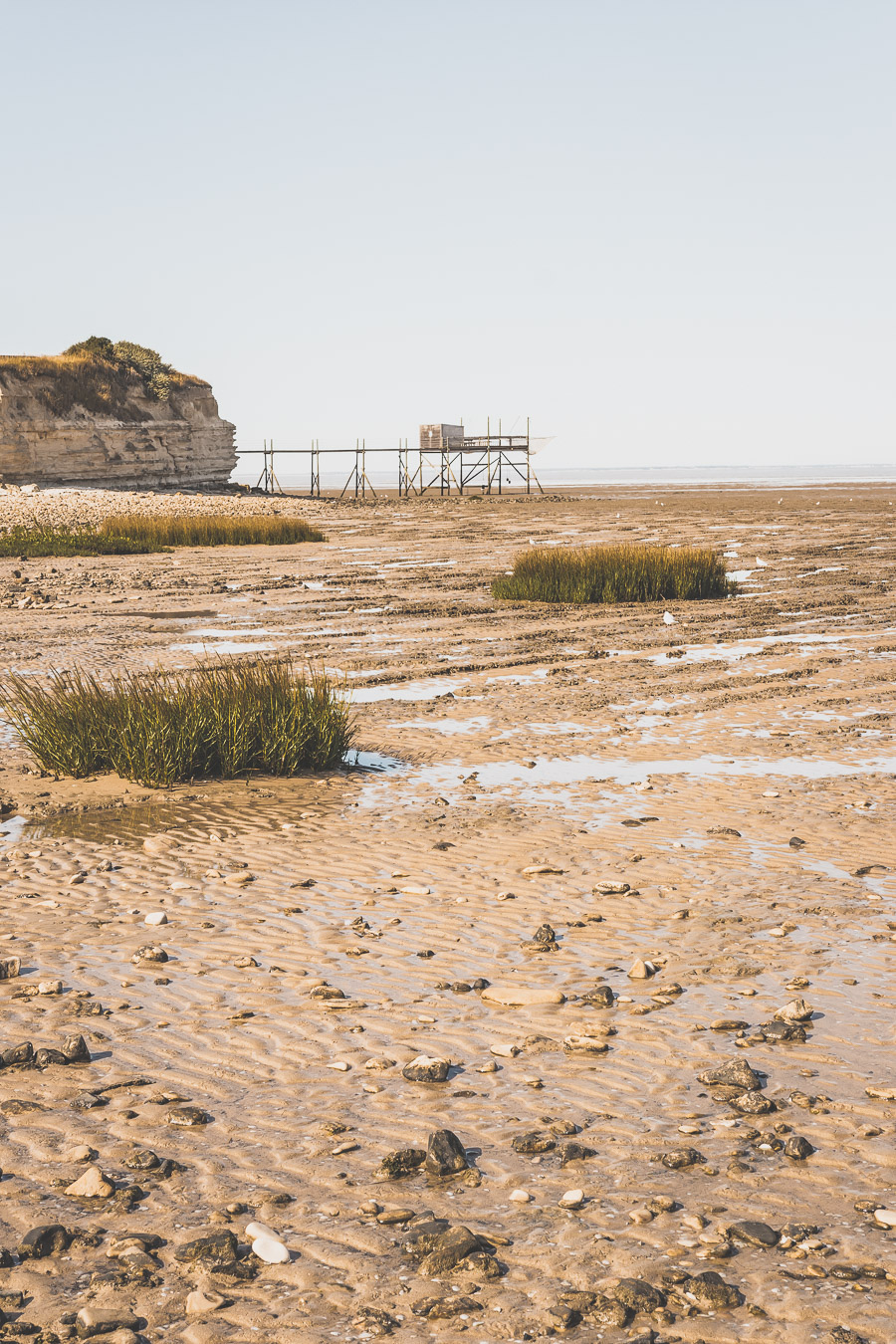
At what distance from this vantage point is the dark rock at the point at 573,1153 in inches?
156

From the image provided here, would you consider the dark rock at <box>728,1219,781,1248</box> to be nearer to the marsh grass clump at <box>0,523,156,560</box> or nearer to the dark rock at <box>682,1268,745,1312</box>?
the dark rock at <box>682,1268,745,1312</box>

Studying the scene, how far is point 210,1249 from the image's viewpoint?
3.47 m

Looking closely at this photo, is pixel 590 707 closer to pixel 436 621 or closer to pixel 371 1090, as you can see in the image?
pixel 436 621

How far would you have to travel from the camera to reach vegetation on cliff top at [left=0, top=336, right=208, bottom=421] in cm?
5678

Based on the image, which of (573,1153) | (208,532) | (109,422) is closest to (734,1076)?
A: (573,1153)

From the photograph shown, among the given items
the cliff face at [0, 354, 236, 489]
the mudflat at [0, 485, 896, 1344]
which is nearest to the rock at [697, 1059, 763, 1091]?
the mudflat at [0, 485, 896, 1344]

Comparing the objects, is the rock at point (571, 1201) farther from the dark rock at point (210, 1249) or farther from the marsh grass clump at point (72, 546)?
the marsh grass clump at point (72, 546)

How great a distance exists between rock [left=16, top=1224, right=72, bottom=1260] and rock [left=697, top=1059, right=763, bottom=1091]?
2257mm

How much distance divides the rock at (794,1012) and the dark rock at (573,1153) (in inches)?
53.3

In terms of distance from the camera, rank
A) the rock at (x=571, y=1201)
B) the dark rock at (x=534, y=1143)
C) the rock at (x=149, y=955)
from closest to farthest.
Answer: the rock at (x=571, y=1201) → the dark rock at (x=534, y=1143) → the rock at (x=149, y=955)

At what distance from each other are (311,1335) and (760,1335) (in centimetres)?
112

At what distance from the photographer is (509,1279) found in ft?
11.0

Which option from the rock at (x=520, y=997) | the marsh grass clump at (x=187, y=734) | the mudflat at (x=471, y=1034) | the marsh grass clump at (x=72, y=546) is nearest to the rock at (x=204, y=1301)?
the mudflat at (x=471, y=1034)

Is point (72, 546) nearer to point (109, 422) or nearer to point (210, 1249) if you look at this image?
point (109, 422)
